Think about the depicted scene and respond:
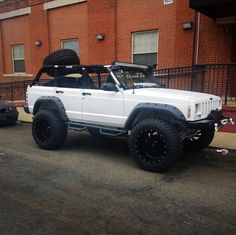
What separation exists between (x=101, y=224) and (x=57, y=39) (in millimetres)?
14635

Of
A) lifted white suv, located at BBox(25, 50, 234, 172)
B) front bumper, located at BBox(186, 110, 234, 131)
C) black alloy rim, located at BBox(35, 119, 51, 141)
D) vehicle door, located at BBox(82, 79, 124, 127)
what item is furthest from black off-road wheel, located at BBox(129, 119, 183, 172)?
black alloy rim, located at BBox(35, 119, 51, 141)

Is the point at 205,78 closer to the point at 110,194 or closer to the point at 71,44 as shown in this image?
the point at 110,194

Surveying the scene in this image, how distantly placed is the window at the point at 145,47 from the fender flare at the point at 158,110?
7.68m

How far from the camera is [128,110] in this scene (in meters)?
6.29

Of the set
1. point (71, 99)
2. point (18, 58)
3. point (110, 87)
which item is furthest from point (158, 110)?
point (18, 58)

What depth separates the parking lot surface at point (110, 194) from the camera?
382 centimetres

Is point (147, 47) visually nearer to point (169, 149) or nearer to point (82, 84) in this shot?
point (82, 84)

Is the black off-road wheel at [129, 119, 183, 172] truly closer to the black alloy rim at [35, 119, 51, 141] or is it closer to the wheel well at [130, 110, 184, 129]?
the wheel well at [130, 110, 184, 129]

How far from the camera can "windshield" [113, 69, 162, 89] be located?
263 inches

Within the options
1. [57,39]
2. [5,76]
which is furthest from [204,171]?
[5,76]

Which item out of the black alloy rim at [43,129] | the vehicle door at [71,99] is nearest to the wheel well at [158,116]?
the vehicle door at [71,99]

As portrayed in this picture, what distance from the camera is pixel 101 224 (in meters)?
3.83

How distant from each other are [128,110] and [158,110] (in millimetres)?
721

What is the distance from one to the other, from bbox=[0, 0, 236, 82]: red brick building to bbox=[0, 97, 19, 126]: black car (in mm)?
5409
